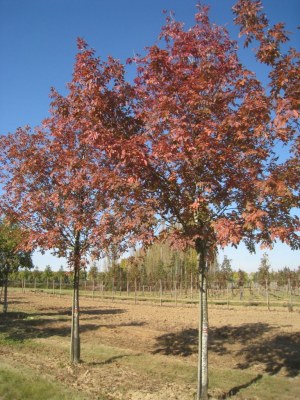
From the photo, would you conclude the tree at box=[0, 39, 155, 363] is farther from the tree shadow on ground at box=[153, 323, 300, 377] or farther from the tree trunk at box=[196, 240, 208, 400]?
the tree shadow on ground at box=[153, 323, 300, 377]

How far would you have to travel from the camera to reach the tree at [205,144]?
20.4ft

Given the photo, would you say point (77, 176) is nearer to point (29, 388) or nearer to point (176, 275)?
point (29, 388)

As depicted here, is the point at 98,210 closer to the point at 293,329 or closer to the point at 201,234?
the point at 201,234

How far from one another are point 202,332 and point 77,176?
4732 mm

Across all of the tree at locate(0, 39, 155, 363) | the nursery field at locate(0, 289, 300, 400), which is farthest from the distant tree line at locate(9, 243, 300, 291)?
the tree at locate(0, 39, 155, 363)

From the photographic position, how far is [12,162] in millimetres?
11164

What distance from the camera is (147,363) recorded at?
10.1 metres

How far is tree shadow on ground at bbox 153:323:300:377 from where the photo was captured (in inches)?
405

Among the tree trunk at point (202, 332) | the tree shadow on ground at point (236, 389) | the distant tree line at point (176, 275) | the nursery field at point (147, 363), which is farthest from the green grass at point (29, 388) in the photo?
the distant tree line at point (176, 275)

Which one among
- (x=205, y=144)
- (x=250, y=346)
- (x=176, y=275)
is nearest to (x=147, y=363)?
(x=250, y=346)

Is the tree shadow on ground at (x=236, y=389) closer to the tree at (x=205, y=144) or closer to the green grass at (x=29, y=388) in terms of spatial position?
the tree at (x=205, y=144)

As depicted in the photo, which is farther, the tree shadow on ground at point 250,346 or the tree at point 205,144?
the tree shadow on ground at point 250,346

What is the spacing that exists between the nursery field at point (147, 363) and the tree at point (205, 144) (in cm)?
168

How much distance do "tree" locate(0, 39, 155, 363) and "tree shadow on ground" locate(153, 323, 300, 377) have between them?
4.20 metres
